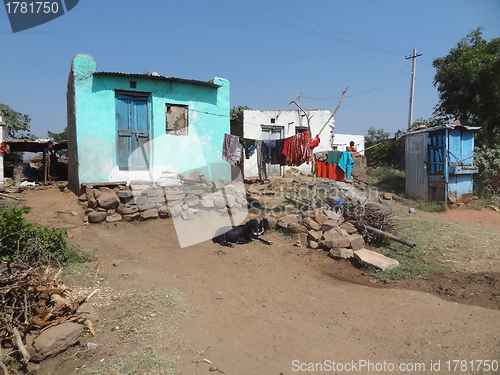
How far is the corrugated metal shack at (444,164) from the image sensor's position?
1101 centimetres

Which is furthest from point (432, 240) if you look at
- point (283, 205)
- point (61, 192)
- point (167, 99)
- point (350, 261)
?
point (61, 192)

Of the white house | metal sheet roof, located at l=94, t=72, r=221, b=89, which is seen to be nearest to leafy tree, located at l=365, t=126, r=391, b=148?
the white house

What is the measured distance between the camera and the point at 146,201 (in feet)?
26.8

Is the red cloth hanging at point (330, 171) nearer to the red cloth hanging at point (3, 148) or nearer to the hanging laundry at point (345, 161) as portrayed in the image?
the hanging laundry at point (345, 161)

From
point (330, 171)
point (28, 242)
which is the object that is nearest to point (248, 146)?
point (330, 171)

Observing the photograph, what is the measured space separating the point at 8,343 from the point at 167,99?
832 cm

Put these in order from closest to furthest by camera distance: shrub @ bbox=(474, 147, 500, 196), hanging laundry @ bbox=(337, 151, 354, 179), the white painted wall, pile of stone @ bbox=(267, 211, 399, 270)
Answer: pile of stone @ bbox=(267, 211, 399, 270) → hanging laundry @ bbox=(337, 151, 354, 179) → shrub @ bbox=(474, 147, 500, 196) → the white painted wall

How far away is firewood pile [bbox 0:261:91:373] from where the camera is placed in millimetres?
2786

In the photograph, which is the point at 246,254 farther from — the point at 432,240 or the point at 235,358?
the point at 432,240

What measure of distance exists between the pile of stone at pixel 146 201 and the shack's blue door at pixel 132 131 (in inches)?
37.6

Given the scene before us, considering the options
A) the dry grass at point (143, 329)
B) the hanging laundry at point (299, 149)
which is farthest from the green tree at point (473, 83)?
the dry grass at point (143, 329)

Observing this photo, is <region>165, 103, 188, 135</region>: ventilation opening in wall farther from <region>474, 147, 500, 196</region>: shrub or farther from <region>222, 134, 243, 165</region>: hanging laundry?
<region>474, 147, 500, 196</region>: shrub

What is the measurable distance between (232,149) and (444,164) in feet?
26.0

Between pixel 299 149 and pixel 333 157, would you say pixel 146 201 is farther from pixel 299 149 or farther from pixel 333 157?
pixel 333 157
